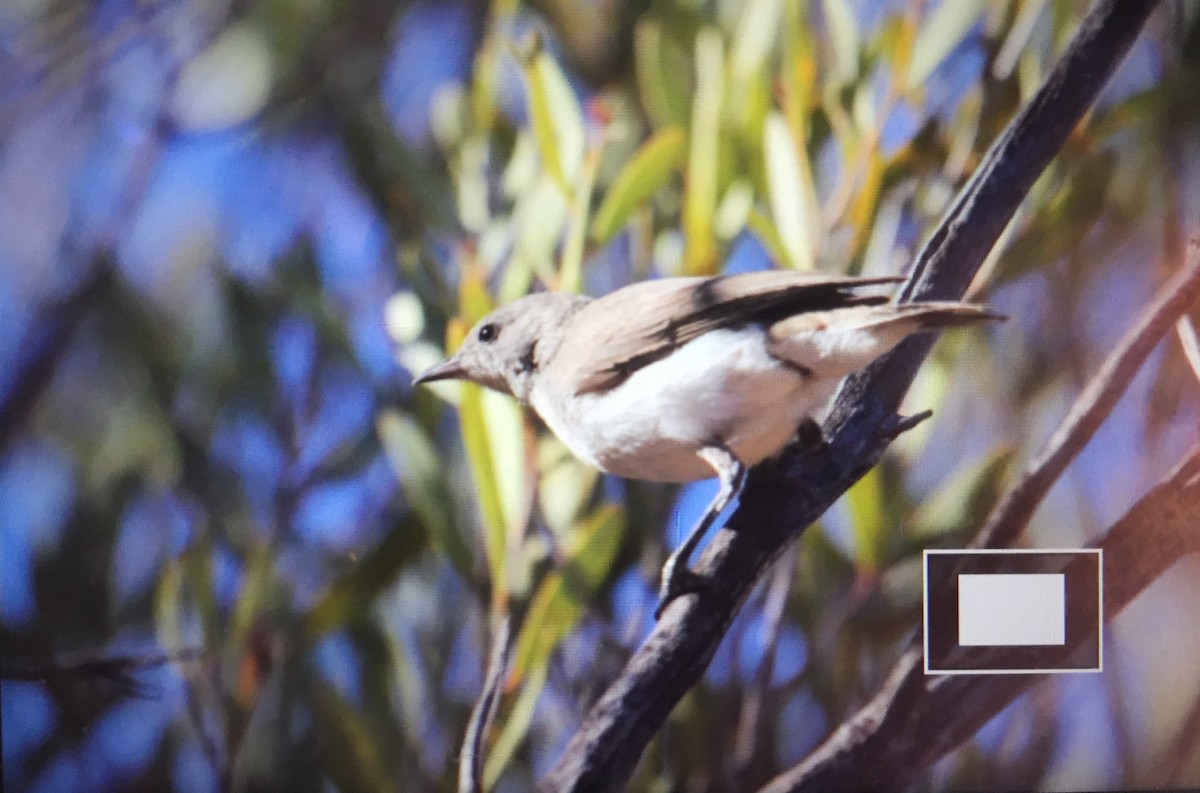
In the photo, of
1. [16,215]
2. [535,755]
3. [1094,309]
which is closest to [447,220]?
[16,215]

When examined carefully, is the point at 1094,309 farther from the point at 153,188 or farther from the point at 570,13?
the point at 153,188

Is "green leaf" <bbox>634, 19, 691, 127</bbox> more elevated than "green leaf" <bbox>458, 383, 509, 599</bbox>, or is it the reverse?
"green leaf" <bbox>634, 19, 691, 127</bbox>

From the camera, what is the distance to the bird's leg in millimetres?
823

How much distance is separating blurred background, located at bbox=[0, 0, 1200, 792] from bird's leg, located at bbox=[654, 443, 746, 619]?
5 cm

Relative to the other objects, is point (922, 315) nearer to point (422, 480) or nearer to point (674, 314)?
point (674, 314)

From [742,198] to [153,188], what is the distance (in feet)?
1.86

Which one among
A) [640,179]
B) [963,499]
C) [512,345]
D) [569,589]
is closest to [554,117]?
[640,179]

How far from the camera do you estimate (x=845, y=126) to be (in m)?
0.96

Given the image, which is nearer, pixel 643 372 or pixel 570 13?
pixel 643 372

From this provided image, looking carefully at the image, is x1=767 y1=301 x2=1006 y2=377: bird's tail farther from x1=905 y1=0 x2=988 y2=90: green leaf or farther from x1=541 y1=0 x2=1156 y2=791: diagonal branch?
x1=905 y1=0 x2=988 y2=90: green leaf

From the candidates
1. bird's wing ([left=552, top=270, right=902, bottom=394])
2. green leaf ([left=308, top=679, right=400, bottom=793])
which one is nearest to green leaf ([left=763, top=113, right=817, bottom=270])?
bird's wing ([left=552, top=270, right=902, bottom=394])

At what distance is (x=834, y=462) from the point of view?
91 cm

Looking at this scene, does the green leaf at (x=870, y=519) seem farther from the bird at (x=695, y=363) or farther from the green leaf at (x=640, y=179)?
the green leaf at (x=640, y=179)

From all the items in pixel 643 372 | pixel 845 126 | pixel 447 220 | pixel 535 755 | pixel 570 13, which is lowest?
pixel 535 755
